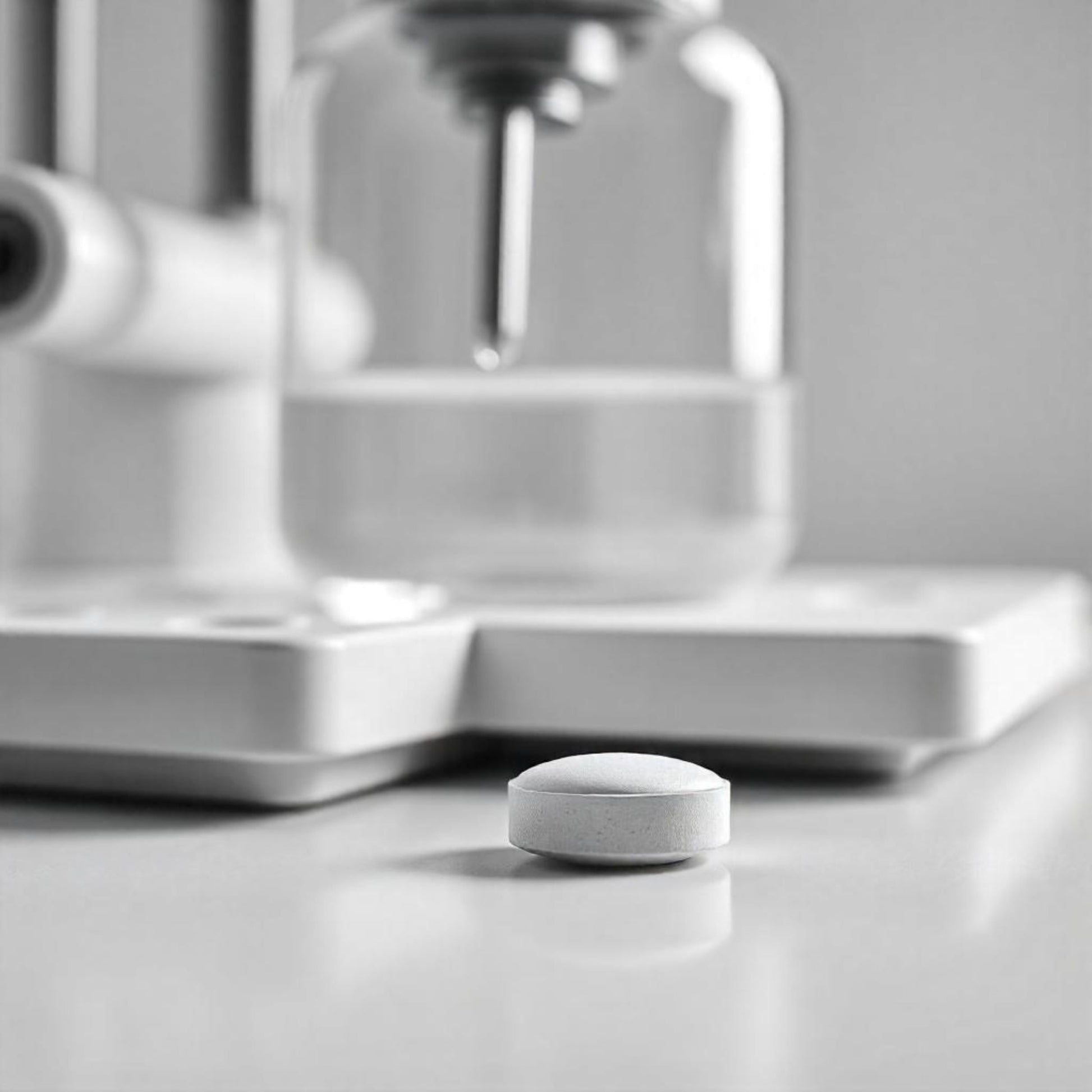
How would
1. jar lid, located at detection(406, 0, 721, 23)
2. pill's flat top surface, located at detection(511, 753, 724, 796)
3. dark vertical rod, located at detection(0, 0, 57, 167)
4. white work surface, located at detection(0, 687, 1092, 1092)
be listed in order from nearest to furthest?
1. white work surface, located at detection(0, 687, 1092, 1092)
2. pill's flat top surface, located at detection(511, 753, 724, 796)
3. jar lid, located at detection(406, 0, 721, 23)
4. dark vertical rod, located at detection(0, 0, 57, 167)

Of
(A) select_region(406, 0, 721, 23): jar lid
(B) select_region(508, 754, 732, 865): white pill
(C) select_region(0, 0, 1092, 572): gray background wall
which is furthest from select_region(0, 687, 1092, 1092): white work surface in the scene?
(C) select_region(0, 0, 1092, 572): gray background wall

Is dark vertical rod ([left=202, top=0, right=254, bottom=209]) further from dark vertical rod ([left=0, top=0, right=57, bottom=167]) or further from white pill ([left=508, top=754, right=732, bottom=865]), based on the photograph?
white pill ([left=508, top=754, right=732, bottom=865])

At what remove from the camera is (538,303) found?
0.83 metres

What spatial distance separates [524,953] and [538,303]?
52 cm

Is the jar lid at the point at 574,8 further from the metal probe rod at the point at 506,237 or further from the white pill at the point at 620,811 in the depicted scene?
the white pill at the point at 620,811

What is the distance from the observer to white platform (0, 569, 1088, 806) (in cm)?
47

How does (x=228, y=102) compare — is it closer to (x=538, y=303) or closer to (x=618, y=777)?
(x=538, y=303)

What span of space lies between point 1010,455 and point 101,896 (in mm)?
954

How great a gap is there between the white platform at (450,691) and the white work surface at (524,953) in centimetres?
2

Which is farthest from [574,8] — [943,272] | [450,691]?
[943,272]

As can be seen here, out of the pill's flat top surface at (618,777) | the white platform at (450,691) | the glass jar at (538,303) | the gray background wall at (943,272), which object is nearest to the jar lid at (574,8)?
the glass jar at (538,303)

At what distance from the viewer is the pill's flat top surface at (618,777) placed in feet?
1.34

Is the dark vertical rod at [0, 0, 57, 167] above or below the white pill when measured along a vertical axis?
above

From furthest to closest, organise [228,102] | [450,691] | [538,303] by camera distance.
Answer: [228,102] < [538,303] < [450,691]
